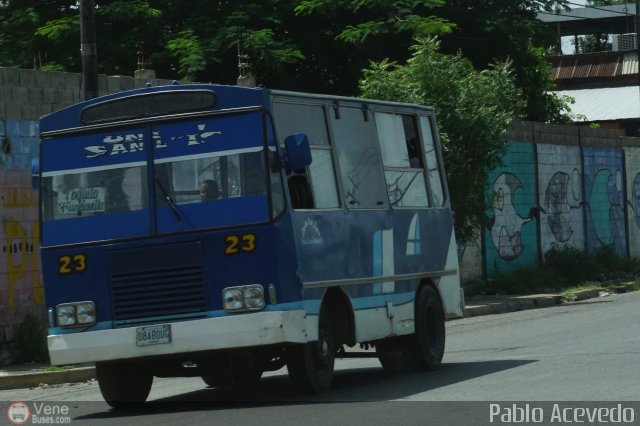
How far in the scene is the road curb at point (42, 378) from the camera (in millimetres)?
15562

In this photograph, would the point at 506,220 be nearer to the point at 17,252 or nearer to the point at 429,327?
the point at 17,252

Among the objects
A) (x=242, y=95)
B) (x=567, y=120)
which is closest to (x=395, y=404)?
(x=242, y=95)

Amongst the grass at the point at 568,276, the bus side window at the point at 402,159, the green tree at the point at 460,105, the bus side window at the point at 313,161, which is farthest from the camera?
the grass at the point at 568,276

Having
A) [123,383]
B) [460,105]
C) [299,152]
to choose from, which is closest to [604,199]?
[460,105]

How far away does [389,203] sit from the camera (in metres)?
14.1

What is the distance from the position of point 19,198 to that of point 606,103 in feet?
156

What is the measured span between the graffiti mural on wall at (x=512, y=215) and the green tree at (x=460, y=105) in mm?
4491

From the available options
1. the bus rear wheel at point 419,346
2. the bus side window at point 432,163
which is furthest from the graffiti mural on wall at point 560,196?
the bus rear wheel at point 419,346

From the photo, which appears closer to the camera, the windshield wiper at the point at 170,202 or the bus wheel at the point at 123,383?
the windshield wiper at the point at 170,202

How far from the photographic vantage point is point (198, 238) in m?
11.8

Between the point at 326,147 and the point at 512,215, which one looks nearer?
the point at 326,147

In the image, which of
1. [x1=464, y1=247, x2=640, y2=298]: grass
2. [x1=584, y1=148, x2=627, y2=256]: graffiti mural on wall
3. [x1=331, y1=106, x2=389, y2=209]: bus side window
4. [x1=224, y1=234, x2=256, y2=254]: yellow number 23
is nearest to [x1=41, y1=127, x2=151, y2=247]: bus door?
[x1=224, y1=234, x2=256, y2=254]: yellow number 23

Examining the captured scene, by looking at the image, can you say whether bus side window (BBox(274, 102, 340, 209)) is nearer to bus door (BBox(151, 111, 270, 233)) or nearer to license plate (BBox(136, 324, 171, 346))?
bus door (BBox(151, 111, 270, 233))

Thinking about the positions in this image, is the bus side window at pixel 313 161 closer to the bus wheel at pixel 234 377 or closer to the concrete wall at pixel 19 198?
the bus wheel at pixel 234 377
